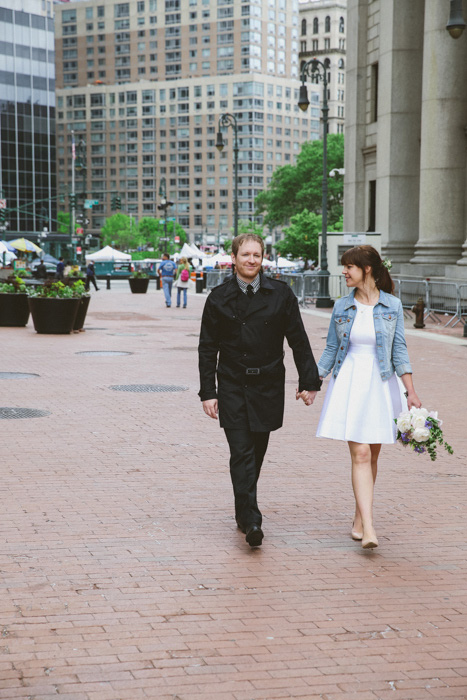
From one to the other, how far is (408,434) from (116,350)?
45.8 ft

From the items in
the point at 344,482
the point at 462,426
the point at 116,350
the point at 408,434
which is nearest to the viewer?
the point at 408,434

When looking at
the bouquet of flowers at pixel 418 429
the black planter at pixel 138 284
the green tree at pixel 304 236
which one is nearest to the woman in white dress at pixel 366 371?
the bouquet of flowers at pixel 418 429

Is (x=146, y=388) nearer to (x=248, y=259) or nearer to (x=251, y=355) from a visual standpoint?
(x=251, y=355)

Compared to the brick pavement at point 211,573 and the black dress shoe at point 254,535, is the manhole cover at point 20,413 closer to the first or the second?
the brick pavement at point 211,573

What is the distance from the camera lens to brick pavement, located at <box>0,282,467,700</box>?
4.25 m

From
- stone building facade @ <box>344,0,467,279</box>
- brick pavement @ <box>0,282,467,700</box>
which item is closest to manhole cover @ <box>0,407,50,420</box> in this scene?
brick pavement @ <box>0,282,467,700</box>

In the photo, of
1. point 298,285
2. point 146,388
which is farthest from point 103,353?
point 298,285

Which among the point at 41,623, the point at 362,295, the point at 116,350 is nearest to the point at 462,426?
the point at 362,295

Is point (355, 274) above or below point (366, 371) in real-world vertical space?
above

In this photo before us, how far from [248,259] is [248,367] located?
0.69 meters

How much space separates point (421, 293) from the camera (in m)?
29.3

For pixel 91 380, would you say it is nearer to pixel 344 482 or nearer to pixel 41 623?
pixel 344 482

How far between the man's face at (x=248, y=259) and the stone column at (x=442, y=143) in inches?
1078

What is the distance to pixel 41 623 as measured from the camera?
4.79 meters
